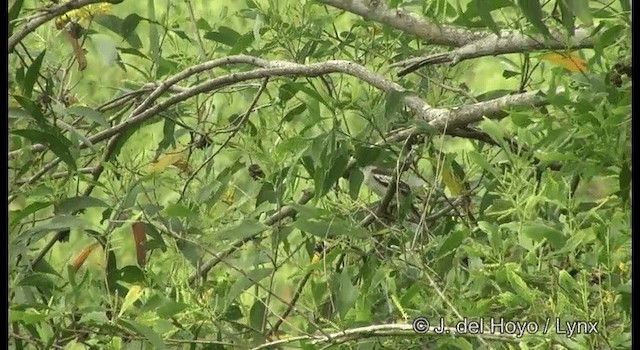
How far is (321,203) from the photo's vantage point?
1.19 m

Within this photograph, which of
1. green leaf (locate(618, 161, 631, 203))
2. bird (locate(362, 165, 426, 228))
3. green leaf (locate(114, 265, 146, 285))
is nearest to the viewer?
green leaf (locate(618, 161, 631, 203))

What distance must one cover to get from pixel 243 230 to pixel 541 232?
277mm

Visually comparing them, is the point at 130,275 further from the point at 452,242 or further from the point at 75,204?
the point at 452,242

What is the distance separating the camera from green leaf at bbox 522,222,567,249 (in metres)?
0.95

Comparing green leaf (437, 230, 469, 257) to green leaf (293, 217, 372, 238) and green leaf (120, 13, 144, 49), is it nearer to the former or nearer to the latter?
green leaf (293, 217, 372, 238)

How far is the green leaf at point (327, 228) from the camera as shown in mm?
1092

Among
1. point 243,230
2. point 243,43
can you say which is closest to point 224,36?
point 243,43

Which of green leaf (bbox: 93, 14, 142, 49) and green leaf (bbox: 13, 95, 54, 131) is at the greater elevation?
green leaf (bbox: 93, 14, 142, 49)

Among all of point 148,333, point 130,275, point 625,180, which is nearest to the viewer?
point 625,180

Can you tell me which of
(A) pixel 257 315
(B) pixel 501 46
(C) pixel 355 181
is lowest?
(A) pixel 257 315

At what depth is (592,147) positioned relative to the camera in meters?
0.95

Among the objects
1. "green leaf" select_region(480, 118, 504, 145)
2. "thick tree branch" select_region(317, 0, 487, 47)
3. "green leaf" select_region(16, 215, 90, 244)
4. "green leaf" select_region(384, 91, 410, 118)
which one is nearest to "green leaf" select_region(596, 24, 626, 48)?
"green leaf" select_region(480, 118, 504, 145)

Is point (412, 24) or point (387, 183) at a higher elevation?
point (412, 24)

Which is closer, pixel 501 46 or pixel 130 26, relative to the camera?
pixel 501 46
